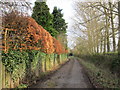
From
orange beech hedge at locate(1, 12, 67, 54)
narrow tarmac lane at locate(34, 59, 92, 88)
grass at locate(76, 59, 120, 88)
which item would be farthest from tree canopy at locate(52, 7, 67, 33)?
orange beech hedge at locate(1, 12, 67, 54)

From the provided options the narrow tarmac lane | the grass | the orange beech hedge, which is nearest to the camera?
the orange beech hedge

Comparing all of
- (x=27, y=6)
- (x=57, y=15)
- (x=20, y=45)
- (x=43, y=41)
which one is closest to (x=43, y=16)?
(x=43, y=41)

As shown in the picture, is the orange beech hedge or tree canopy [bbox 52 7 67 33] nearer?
the orange beech hedge

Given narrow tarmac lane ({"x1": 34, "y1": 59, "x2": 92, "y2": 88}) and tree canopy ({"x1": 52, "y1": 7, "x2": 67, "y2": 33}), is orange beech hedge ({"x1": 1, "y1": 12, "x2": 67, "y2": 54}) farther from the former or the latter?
tree canopy ({"x1": 52, "y1": 7, "x2": 67, "y2": 33})

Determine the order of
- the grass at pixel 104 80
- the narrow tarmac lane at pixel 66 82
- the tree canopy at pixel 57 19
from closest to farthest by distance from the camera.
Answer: the grass at pixel 104 80 < the narrow tarmac lane at pixel 66 82 < the tree canopy at pixel 57 19

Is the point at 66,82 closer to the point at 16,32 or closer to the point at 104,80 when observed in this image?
the point at 104,80

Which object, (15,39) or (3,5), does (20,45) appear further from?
(3,5)

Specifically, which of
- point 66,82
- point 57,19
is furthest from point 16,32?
point 57,19

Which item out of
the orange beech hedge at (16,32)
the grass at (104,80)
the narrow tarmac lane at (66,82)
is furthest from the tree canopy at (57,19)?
the orange beech hedge at (16,32)

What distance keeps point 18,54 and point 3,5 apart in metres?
2.39

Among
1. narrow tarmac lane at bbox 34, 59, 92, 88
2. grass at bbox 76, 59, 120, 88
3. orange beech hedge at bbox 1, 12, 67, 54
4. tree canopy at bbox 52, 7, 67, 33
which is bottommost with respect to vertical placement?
narrow tarmac lane at bbox 34, 59, 92, 88

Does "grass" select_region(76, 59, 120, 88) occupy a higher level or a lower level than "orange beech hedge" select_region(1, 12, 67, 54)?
lower

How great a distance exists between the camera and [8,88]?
506 centimetres

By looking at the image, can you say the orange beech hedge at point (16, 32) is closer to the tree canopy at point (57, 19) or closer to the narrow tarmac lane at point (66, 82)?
the narrow tarmac lane at point (66, 82)
